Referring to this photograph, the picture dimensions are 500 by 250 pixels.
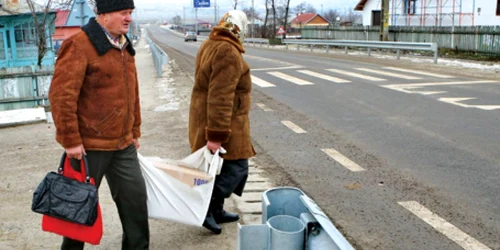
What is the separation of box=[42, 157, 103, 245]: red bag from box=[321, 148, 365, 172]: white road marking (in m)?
3.50

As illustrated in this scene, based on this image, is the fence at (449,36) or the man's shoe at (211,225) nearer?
the man's shoe at (211,225)

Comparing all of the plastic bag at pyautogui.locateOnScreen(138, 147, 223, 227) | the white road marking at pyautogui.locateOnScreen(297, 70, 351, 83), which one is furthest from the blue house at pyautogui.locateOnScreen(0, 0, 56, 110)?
the plastic bag at pyautogui.locateOnScreen(138, 147, 223, 227)

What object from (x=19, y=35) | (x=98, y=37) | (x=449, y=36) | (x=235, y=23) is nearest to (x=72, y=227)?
(x=98, y=37)

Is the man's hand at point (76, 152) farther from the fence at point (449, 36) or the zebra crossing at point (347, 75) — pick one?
the fence at point (449, 36)

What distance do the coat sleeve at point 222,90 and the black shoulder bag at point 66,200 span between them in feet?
3.45

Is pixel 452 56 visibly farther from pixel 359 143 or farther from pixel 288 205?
pixel 288 205

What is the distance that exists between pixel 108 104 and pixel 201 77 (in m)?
0.92

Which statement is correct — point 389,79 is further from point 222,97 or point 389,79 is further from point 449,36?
point 449,36

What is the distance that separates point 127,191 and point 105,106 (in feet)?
1.94

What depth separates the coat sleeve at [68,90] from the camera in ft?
10.2

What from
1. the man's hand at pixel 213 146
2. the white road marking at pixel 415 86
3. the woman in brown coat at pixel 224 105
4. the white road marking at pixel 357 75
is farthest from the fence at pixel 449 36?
the man's hand at pixel 213 146

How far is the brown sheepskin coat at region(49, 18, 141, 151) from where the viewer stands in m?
3.13

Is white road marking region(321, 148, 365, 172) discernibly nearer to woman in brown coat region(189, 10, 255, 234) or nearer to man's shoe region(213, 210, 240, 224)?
man's shoe region(213, 210, 240, 224)

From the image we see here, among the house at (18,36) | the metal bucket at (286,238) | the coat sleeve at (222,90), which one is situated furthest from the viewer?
the house at (18,36)
